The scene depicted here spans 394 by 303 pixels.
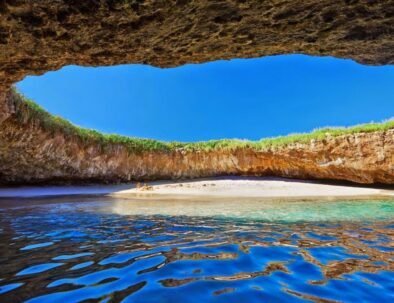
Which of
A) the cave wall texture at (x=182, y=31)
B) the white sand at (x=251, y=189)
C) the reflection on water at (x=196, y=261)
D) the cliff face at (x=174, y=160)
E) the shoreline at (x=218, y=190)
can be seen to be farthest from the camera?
the white sand at (x=251, y=189)

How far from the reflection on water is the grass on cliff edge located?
19.2 feet

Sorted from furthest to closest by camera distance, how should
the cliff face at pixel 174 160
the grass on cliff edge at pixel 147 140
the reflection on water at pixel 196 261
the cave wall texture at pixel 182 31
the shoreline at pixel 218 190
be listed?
the shoreline at pixel 218 190 < the cliff face at pixel 174 160 < the grass on cliff edge at pixel 147 140 < the cave wall texture at pixel 182 31 < the reflection on water at pixel 196 261

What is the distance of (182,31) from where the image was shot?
3.84 meters

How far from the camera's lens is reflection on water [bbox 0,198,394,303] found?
7.66ft

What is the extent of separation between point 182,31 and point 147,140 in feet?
38.9

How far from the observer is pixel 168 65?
4.89m

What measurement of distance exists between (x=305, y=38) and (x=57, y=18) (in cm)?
273

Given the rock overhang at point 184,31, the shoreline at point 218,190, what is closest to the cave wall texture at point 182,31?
the rock overhang at point 184,31

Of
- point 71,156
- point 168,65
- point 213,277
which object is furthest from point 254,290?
point 71,156

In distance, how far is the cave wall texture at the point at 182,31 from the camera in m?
3.29

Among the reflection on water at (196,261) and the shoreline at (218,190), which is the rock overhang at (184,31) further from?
the shoreline at (218,190)

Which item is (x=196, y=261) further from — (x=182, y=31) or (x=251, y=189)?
(x=251, y=189)

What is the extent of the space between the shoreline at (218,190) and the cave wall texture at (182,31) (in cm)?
725

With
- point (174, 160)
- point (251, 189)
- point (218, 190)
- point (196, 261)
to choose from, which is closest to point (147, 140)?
point (174, 160)
